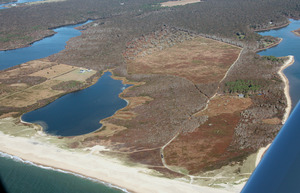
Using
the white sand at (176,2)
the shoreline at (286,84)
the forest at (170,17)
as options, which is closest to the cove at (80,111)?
the shoreline at (286,84)

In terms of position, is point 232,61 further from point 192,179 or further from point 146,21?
point 146,21

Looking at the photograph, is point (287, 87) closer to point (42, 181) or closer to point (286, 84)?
point (286, 84)

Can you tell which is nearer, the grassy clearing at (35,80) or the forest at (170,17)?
the grassy clearing at (35,80)

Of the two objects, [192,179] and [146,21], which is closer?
[192,179]

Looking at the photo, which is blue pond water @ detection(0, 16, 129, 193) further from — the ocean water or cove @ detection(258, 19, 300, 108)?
cove @ detection(258, 19, 300, 108)

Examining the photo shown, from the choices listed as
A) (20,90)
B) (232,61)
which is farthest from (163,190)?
(232,61)

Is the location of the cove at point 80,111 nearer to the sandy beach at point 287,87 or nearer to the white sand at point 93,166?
the white sand at point 93,166

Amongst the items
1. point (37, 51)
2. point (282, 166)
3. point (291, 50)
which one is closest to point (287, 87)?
point (291, 50)
